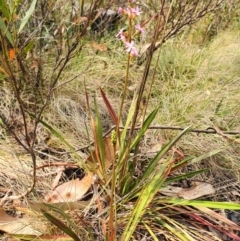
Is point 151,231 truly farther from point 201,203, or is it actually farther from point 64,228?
point 64,228

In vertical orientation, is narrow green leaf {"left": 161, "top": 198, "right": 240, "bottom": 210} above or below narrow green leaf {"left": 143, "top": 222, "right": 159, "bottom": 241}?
above

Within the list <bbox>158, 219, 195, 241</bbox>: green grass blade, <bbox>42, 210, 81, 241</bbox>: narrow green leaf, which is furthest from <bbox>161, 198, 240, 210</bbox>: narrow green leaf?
<bbox>42, 210, 81, 241</bbox>: narrow green leaf

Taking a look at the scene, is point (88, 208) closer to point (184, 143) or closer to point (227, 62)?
point (184, 143)

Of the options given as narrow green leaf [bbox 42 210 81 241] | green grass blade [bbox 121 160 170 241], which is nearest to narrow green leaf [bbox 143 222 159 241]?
green grass blade [bbox 121 160 170 241]

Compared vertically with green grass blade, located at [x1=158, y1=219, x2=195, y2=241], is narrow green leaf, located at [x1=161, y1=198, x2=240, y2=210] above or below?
above

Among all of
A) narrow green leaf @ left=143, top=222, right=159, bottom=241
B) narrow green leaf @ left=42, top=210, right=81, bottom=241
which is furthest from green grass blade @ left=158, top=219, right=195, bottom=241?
narrow green leaf @ left=42, top=210, right=81, bottom=241

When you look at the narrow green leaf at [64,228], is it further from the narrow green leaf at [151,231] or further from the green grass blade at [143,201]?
the narrow green leaf at [151,231]

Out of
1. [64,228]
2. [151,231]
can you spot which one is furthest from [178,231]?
[64,228]

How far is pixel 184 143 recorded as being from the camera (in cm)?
264

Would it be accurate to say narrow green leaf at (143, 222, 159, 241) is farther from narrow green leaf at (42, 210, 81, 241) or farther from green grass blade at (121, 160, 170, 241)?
narrow green leaf at (42, 210, 81, 241)

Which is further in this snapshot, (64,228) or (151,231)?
(151,231)

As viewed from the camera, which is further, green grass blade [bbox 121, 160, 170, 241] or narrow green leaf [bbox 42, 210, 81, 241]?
green grass blade [bbox 121, 160, 170, 241]

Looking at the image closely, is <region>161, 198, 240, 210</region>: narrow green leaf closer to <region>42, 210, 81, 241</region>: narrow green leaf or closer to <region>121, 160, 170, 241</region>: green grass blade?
<region>121, 160, 170, 241</region>: green grass blade

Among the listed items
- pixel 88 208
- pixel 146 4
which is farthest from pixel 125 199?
pixel 146 4
